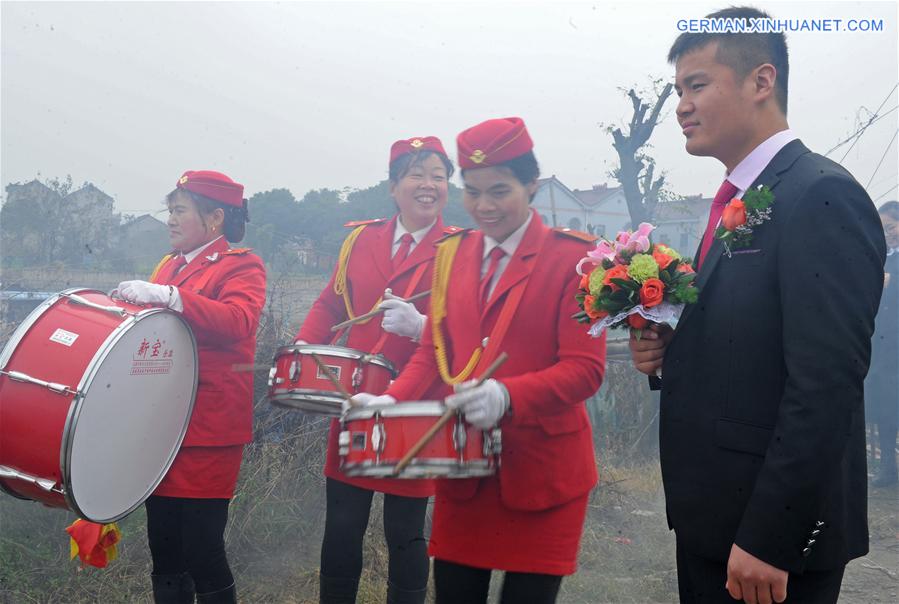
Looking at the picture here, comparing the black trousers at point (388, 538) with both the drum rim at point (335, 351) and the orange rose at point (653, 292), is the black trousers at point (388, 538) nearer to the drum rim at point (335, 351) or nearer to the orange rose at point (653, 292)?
the drum rim at point (335, 351)

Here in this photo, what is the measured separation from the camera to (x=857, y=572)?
4.48 m

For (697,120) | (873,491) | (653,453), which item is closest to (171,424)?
(697,120)

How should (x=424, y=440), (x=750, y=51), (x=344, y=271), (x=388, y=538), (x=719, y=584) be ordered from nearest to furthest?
(x=719, y=584), (x=750, y=51), (x=424, y=440), (x=388, y=538), (x=344, y=271)

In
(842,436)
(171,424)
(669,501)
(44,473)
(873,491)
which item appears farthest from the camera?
(873,491)

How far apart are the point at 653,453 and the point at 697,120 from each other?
4310mm

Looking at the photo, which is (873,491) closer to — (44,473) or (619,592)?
(619,592)

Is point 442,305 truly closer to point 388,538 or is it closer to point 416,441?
point 416,441

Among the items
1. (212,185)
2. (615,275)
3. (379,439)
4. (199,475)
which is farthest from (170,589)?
(615,275)

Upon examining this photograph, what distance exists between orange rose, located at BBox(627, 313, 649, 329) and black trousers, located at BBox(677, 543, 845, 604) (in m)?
0.58

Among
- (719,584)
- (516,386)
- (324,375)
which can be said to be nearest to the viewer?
(719,584)

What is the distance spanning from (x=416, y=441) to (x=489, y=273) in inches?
28.1

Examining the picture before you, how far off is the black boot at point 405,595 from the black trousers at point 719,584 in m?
1.43

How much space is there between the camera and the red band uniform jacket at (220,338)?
10.2 feet

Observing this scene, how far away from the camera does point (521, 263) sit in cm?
247
